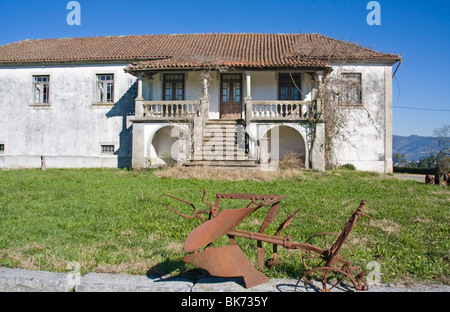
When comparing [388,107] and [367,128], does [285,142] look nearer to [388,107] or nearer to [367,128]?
[367,128]

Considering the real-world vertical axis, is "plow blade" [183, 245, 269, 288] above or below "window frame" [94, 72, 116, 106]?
below

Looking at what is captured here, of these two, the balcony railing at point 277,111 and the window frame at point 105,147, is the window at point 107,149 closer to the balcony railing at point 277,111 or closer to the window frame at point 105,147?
the window frame at point 105,147

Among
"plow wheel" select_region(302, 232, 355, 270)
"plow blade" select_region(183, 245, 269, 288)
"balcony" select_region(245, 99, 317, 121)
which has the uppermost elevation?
"balcony" select_region(245, 99, 317, 121)

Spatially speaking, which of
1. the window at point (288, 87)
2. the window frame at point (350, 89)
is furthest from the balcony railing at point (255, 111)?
the window frame at point (350, 89)

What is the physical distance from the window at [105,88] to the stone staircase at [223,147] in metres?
6.35

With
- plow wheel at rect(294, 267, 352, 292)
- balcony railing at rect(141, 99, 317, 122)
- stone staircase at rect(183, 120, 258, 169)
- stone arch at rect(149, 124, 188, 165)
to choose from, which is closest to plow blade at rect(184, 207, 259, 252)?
plow wheel at rect(294, 267, 352, 292)

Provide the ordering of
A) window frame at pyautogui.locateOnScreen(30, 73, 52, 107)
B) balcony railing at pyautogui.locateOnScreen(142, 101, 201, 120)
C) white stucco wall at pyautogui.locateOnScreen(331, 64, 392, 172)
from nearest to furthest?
balcony railing at pyautogui.locateOnScreen(142, 101, 201, 120)
white stucco wall at pyautogui.locateOnScreen(331, 64, 392, 172)
window frame at pyautogui.locateOnScreen(30, 73, 52, 107)

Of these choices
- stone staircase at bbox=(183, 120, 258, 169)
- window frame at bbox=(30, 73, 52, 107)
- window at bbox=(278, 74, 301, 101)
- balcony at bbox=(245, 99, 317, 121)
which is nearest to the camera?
stone staircase at bbox=(183, 120, 258, 169)

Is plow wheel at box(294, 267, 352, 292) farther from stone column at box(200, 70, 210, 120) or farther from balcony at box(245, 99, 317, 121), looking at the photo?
stone column at box(200, 70, 210, 120)

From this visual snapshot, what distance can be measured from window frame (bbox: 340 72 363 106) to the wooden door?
5371 mm

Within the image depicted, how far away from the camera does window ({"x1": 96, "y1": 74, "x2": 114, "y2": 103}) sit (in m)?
19.2

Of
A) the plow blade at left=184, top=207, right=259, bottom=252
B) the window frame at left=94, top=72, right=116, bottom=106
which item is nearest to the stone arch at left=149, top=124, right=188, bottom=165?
the window frame at left=94, top=72, right=116, bottom=106

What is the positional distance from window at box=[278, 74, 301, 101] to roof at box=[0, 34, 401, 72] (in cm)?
119

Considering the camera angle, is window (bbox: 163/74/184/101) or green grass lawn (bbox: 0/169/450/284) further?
window (bbox: 163/74/184/101)
